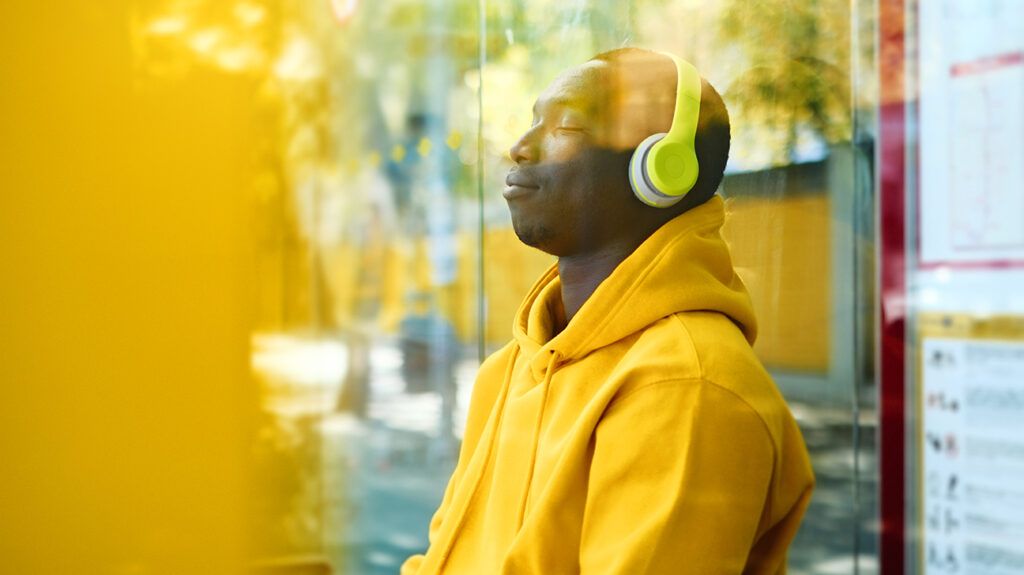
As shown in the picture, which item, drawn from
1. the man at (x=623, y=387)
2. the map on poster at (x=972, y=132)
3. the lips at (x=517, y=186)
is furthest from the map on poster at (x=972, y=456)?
the lips at (x=517, y=186)

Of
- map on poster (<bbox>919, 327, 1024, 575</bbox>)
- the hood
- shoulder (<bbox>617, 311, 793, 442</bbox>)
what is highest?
the hood

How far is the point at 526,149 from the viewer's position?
1.35 metres

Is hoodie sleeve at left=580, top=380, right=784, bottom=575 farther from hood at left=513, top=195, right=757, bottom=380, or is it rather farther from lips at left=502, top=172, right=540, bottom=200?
lips at left=502, top=172, right=540, bottom=200

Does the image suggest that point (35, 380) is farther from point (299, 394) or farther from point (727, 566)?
point (727, 566)

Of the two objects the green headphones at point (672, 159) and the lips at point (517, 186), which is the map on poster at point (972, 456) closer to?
the green headphones at point (672, 159)

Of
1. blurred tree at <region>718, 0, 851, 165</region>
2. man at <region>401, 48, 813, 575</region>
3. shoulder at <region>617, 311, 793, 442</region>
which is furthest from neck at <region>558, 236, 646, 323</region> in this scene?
blurred tree at <region>718, 0, 851, 165</region>

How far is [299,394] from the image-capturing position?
10.7ft

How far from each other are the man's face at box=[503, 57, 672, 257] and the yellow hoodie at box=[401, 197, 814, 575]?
76 millimetres

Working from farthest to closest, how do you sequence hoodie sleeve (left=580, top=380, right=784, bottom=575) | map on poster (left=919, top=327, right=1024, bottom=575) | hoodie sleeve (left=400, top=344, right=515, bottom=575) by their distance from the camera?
map on poster (left=919, top=327, right=1024, bottom=575) < hoodie sleeve (left=400, top=344, right=515, bottom=575) < hoodie sleeve (left=580, top=380, right=784, bottom=575)

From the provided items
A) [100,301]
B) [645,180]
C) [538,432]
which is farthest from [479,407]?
[100,301]

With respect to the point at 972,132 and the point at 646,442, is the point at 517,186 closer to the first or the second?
the point at 646,442

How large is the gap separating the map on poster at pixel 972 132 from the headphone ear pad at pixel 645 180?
0.83m

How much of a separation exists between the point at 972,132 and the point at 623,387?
1.04 m

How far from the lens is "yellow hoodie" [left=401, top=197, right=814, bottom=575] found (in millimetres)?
1111
